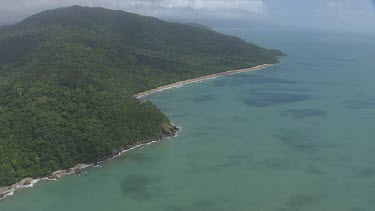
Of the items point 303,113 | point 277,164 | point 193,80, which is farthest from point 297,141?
point 193,80

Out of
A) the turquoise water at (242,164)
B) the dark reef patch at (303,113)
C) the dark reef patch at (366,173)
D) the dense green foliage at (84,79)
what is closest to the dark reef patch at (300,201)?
the turquoise water at (242,164)

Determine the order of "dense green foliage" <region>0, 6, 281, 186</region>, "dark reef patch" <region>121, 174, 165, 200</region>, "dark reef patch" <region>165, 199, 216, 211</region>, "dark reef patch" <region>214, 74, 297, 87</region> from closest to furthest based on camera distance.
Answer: "dark reef patch" <region>165, 199, 216, 211</region> → "dark reef patch" <region>121, 174, 165, 200</region> → "dense green foliage" <region>0, 6, 281, 186</region> → "dark reef patch" <region>214, 74, 297, 87</region>

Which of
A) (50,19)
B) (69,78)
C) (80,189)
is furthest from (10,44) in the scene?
(80,189)

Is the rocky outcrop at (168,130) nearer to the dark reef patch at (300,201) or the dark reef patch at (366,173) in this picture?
the dark reef patch at (300,201)

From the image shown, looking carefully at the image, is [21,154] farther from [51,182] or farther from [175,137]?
[175,137]

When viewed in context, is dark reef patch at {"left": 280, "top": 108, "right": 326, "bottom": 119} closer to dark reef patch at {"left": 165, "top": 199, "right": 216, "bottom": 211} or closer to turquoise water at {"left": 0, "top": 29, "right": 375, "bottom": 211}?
turquoise water at {"left": 0, "top": 29, "right": 375, "bottom": 211}

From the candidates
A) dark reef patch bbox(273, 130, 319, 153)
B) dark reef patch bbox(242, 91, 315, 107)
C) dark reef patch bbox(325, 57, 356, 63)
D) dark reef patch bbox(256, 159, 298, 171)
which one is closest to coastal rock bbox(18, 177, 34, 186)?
dark reef patch bbox(256, 159, 298, 171)
